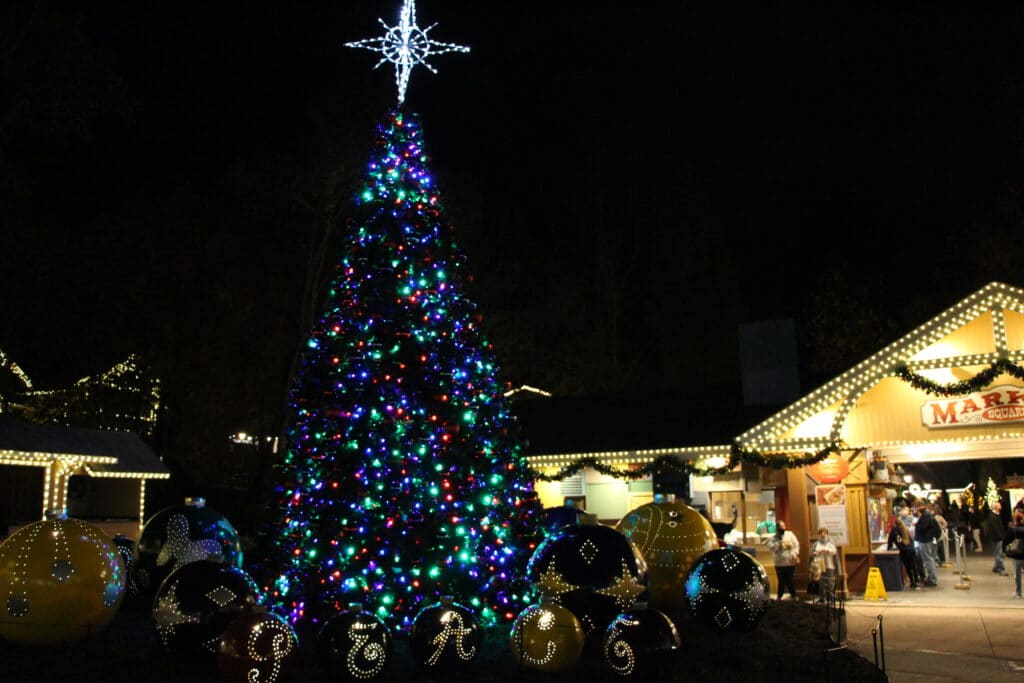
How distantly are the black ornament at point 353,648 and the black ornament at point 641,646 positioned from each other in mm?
1950

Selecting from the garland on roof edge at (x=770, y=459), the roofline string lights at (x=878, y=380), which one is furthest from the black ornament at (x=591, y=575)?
the roofline string lights at (x=878, y=380)

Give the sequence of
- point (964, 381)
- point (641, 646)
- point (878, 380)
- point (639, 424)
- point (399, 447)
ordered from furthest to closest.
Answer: point (639, 424), point (878, 380), point (964, 381), point (399, 447), point (641, 646)

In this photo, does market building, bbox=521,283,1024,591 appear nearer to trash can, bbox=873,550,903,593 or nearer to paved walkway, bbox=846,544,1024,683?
trash can, bbox=873,550,903,593

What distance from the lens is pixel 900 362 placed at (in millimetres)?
17047

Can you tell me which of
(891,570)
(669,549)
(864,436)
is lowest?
(891,570)

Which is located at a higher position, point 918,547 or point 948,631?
point 918,547

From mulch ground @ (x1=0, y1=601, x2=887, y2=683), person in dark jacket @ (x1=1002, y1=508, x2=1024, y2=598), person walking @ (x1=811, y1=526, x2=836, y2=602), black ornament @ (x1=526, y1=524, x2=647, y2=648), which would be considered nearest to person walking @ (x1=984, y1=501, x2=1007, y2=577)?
person in dark jacket @ (x1=1002, y1=508, x2=1024, y2=598)

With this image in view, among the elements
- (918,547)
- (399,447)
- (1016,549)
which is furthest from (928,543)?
(399,447)

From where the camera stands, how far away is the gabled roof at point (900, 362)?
53.0 ft

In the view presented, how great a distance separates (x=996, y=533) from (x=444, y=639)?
74.4ft

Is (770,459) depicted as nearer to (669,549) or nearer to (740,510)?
(740,510)

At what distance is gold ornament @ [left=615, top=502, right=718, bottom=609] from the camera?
11.8m

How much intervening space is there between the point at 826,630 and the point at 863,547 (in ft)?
24.1

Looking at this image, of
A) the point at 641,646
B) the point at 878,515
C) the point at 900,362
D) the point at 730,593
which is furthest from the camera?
the point at 878,515
